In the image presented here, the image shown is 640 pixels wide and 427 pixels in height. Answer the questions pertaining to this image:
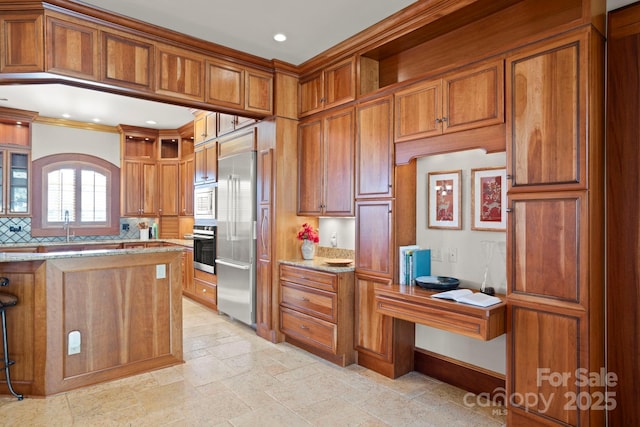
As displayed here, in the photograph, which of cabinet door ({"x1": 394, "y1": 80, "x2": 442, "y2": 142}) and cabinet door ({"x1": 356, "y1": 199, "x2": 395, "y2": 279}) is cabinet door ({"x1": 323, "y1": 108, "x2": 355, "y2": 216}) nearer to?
cabinet door ({"x1": 356, "y1": 199, "x2": 395, "y2": 279})

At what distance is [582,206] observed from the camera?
6.93 ft

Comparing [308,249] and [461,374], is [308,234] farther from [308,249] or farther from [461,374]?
[461,374]

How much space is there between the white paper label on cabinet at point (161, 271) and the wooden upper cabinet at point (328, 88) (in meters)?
2.14

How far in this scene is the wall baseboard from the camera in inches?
111

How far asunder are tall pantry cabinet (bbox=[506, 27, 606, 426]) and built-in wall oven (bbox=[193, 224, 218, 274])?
393 centimetres

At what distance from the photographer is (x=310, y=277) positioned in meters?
3.71


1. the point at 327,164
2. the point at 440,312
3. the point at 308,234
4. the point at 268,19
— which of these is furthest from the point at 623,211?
the point at 268,19

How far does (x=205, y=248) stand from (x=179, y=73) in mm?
2776

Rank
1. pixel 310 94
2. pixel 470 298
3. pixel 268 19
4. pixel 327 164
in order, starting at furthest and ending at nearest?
1. pixel 310 94
2. pixel 327 164
3. pixel 268 19
4. pixel 470 298

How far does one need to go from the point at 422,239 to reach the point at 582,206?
4.60 feet

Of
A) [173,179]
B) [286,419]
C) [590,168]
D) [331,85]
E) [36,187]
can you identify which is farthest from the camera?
[173,179]

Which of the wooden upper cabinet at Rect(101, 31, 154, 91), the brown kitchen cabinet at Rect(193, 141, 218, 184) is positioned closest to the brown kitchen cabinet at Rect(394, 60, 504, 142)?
the wooden upper cabinet at Rect(101, 31, 154, 91)

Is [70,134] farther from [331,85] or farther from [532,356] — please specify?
[532,356]


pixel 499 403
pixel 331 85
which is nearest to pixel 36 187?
pixel 331 85
